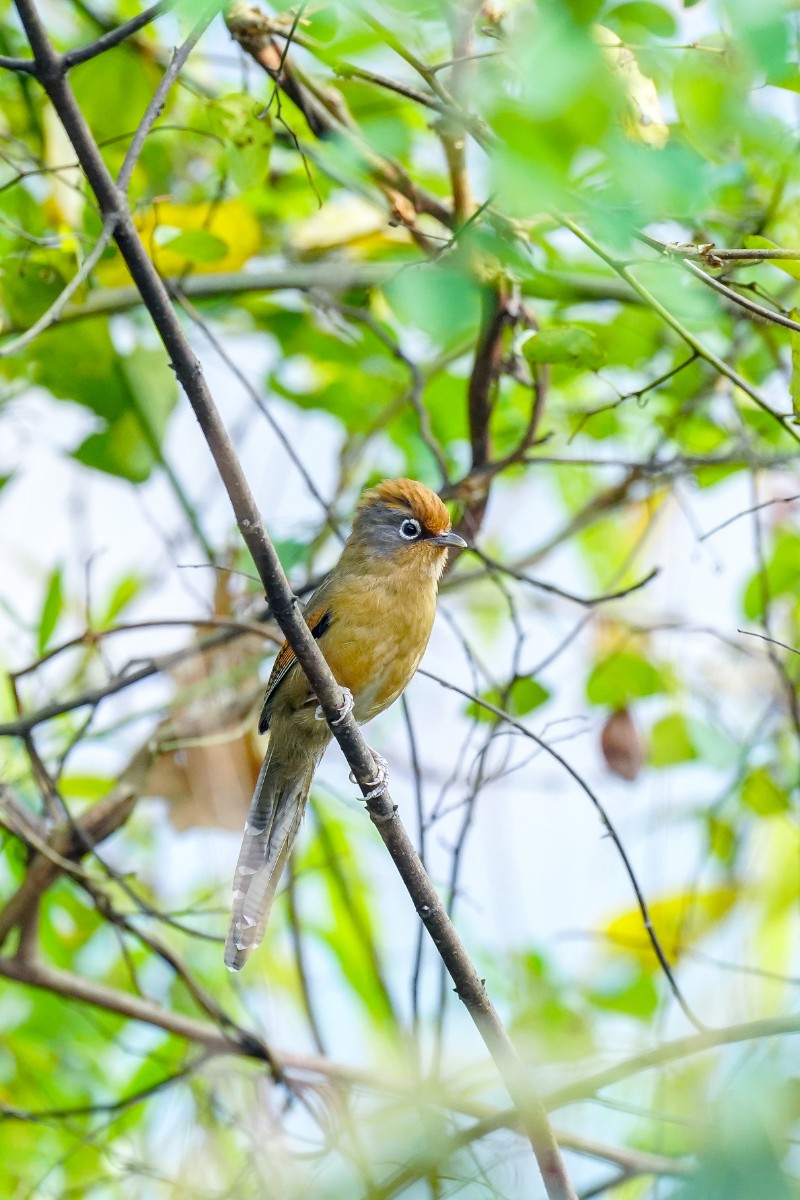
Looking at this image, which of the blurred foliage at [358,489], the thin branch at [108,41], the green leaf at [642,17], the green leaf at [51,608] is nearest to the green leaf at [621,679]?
the blurred foliage at [358,489]

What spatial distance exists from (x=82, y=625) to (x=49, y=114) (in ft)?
6.71

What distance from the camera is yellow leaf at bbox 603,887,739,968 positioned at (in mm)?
4664

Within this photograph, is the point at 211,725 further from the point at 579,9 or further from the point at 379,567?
the point at 579,9

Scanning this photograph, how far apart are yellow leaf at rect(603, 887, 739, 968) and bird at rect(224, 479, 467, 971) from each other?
4.36 feet

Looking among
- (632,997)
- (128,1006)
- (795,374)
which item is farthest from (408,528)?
(632,997)

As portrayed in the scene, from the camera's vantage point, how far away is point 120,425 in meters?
4.34

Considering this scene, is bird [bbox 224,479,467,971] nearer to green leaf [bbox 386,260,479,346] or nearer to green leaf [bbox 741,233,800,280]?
green leaf [bbox 741,233,800,280]

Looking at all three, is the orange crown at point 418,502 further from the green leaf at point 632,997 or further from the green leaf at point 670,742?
the green leaf at point 632,997

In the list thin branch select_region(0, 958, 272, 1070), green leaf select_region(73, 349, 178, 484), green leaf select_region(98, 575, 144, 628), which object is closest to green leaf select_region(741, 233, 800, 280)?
green leaf select_region(73, 349, 178, 484)

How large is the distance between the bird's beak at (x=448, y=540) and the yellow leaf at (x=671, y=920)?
1.62 meters


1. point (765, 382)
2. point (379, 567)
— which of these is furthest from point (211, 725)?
point (765, 382)

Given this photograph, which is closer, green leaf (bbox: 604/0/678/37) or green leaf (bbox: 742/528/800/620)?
green leaf (bbox: 604/0/678/37)

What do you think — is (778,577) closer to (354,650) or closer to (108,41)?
(354,650)

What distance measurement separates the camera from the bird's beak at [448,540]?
386 centimetres
